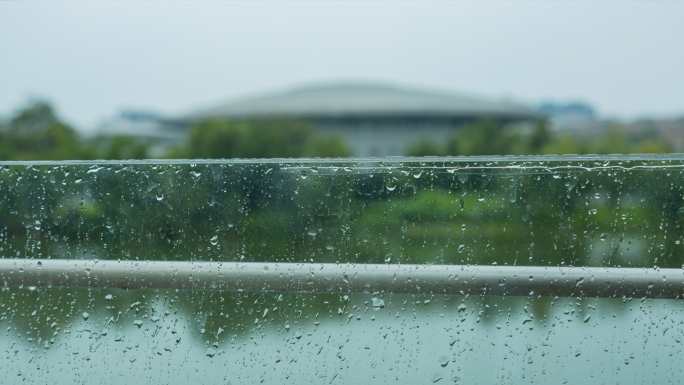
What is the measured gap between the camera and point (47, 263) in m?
1.79

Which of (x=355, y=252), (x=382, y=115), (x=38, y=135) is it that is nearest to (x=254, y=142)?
(x=38, y=135)

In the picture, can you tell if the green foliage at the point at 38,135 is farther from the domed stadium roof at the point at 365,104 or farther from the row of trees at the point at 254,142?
the domed stadium roof at the point at 365,104

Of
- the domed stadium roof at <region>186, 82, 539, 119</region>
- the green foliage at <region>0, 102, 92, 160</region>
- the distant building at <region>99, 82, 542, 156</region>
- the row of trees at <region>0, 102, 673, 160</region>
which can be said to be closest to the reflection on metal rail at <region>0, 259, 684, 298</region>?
the row of trees at <region>0, 102, 673, 160</region>

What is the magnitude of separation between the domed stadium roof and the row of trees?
1137 cm

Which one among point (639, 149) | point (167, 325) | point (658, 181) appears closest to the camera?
point (658, 181)

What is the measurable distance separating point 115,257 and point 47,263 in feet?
0.56

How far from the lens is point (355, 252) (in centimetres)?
172

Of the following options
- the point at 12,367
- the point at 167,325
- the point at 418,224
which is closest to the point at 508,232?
the point at 418,224

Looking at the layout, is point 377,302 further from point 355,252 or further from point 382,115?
point 382,115

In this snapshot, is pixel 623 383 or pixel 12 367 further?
pixel 12 367

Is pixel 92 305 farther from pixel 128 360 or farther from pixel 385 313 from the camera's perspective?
pixel 385 313

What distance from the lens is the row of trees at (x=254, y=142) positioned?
19578 mm

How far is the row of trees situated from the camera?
64.2ft

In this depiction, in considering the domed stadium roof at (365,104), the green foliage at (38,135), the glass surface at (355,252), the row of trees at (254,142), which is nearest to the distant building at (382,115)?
the domed stadium roof at (365,104)
